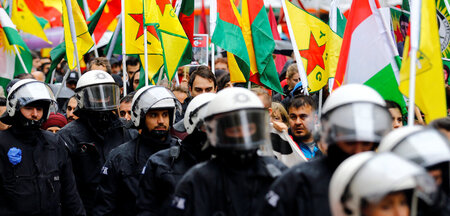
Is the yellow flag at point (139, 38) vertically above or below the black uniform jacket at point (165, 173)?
above

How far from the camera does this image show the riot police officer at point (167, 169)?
5824 mm

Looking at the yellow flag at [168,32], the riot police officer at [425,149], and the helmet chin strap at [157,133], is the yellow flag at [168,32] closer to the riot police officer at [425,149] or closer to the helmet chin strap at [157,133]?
the helmet chin strap at [157,133]

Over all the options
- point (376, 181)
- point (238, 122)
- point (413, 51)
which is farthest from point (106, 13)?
point (376, 181)

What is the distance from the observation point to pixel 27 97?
269 inches

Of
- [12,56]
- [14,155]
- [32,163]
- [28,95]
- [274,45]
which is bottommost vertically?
[32,163]

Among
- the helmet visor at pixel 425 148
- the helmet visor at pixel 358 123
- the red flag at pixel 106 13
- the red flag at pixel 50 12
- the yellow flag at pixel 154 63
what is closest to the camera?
the helmet visor at pixel 425 148

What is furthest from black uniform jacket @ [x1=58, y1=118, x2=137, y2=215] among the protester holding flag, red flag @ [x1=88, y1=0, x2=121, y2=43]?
red flag @ [x1=88, y1=0, x2=121, y2=43]

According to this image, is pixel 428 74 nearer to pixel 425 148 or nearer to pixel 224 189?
pixel 425 148

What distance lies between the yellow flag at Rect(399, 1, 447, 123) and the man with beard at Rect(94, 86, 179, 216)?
2247 millimetres

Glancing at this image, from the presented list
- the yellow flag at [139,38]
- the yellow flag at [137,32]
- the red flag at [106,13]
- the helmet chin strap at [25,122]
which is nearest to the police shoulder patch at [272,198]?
the helmet chin strap at [25,122]

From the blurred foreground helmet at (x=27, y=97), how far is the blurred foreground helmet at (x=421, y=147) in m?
3.75

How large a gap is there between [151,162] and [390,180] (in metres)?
2.90

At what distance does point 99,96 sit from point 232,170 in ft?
11.0

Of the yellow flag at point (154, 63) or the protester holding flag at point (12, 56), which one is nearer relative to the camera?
the yellow flag at point (154, 63)
